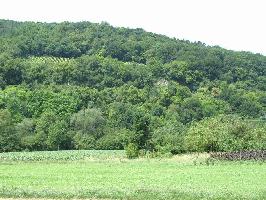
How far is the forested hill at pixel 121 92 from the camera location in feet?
279

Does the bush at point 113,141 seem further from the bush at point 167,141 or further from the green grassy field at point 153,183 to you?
the green grassy field at point 153,183

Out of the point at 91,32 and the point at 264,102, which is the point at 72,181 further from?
the point at 91,32

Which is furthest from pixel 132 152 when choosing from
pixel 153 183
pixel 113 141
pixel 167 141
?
pixel 113 141

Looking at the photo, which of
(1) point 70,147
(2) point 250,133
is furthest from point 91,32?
(2) point 250,133

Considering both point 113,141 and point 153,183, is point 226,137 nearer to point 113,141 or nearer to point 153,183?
point 153,183

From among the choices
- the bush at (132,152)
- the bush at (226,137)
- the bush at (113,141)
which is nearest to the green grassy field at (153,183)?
the bush at (132,152)

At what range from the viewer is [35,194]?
2778cm

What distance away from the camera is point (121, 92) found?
13888cm

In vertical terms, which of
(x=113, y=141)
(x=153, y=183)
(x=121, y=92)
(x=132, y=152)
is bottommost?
(x=113, y=141)

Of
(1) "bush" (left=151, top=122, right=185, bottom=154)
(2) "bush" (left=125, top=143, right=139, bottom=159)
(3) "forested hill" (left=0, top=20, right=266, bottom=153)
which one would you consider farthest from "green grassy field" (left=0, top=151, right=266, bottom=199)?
(3) "forested hill" (left=0, top=20, right=266, bottom=153)

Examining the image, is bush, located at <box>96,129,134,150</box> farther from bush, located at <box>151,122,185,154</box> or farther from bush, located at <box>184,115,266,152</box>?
bush, located at <box>184,115,266,152</box>

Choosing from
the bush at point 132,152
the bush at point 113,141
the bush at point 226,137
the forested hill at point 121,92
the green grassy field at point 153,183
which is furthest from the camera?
the bush at point 113,141

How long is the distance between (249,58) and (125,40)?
4437cm

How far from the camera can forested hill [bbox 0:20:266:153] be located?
85.0 metres
